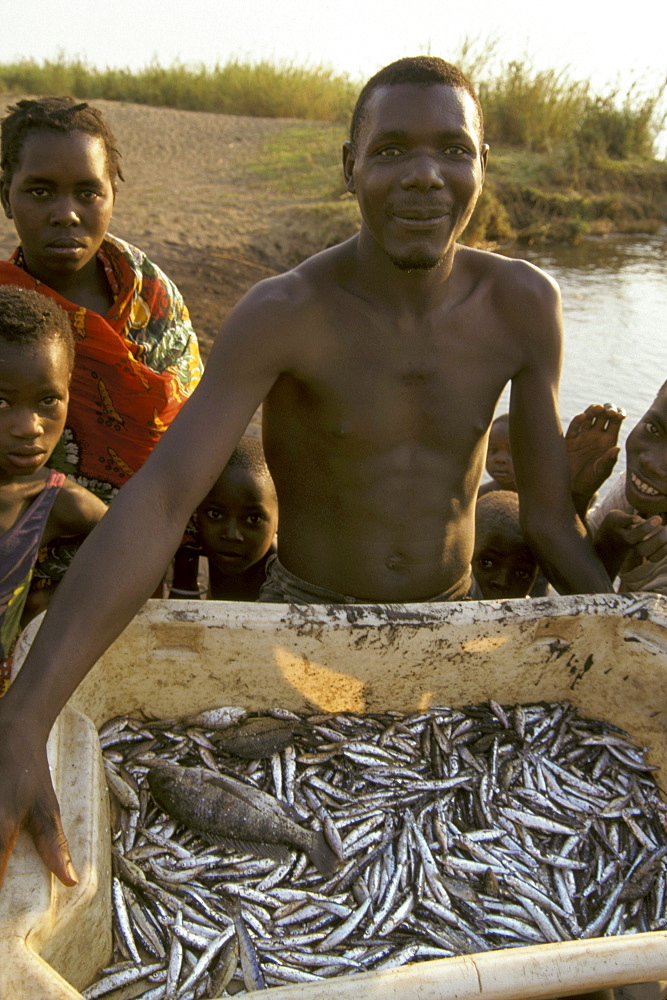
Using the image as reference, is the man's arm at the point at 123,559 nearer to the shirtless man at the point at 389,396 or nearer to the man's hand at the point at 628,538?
the shirtless man at the point at 389,396

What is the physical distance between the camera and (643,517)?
3576 mm

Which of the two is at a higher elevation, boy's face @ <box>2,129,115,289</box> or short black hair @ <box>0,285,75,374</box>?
boy's face @ <box>2,129,115,289</box>

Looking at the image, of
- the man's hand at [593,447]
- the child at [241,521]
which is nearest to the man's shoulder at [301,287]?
the child at [241,521]

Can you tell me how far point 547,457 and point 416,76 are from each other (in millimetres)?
1341

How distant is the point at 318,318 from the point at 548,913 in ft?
6.09

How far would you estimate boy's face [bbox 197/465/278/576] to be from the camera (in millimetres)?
3707

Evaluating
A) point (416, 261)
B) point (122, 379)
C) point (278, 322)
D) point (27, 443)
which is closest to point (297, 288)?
point (278, 322)

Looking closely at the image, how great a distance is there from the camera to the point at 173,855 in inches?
89.3

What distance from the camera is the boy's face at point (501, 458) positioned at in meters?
5.25

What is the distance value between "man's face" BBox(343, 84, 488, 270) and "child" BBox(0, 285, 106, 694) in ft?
3.74

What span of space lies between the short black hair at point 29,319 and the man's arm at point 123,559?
59 cm

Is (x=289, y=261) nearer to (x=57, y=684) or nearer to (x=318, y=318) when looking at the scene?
(x=318, y=318)

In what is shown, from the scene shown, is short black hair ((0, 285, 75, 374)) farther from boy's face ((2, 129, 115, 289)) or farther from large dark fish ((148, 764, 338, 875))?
large dark fish ((148, 764, 338, 875))

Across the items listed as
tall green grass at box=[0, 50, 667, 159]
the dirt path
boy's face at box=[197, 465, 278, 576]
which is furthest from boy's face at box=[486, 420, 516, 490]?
tall green grass at box=[0, 50, 667, 159]
